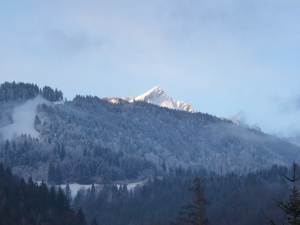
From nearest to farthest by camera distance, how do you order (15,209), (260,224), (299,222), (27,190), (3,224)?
(299,222)
(3,224)
(15,209)
(27,190)
(260,224)

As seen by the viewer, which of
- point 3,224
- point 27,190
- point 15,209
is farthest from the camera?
point 27,190

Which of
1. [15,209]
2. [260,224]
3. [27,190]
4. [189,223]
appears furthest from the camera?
[260,224]

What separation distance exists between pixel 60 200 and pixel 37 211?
35.6 feet

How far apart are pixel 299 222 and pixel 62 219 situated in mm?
121562

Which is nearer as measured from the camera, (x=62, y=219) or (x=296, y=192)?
(x=296, y=192)

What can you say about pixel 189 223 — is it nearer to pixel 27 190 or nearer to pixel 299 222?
pixel 299 222

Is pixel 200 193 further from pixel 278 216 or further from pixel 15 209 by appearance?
pixel 278 216

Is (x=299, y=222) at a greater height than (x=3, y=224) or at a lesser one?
greater

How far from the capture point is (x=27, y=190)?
15900 cm

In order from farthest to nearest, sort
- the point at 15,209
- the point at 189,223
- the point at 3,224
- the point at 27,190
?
the point at 27,190
the point at 15,209
the point at 3,224
the point at 189,223

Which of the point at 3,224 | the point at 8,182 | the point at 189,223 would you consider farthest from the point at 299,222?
the point at 8,182

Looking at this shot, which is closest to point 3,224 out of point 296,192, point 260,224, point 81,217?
point 81,217

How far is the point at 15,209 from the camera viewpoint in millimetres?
144125

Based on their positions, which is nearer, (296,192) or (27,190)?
(296,192)
